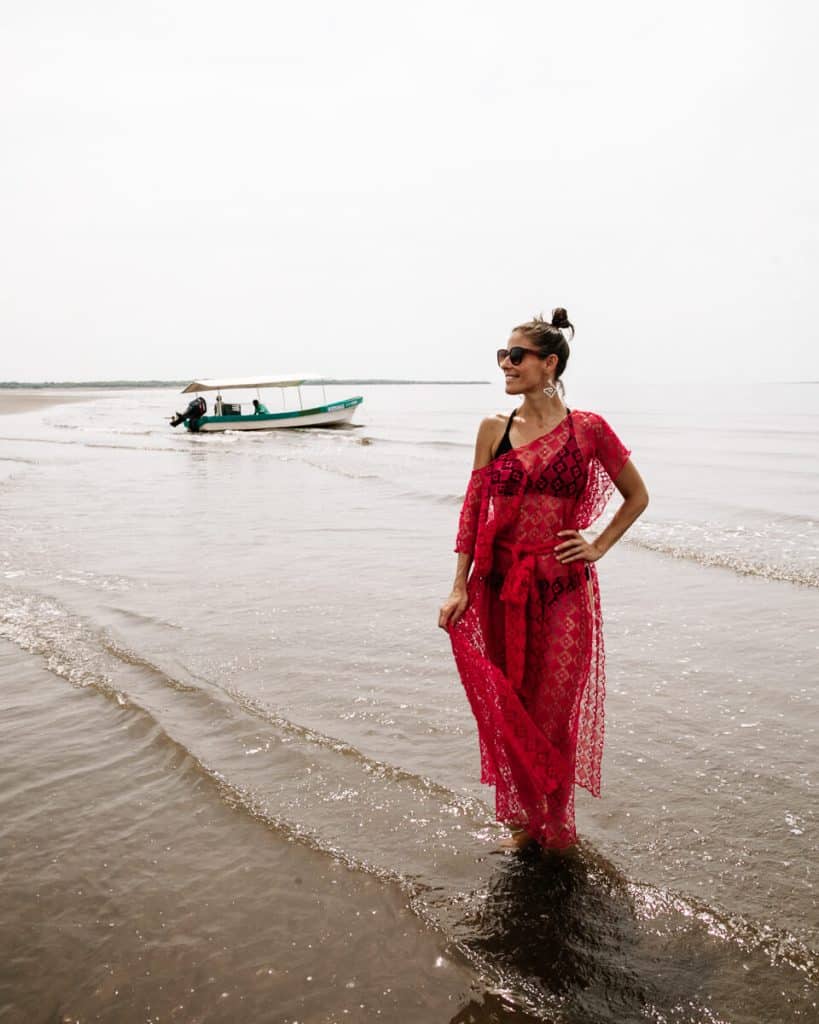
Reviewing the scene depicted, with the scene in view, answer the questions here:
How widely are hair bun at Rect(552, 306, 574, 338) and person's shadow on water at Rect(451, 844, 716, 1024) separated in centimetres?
221


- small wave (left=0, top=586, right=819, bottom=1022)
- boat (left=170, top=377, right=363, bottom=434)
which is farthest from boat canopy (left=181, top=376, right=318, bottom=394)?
small wave (left=0, top=586, right=819, bottom=1022)

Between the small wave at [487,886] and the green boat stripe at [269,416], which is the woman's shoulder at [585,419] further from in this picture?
the green boat stripe at [269,416]

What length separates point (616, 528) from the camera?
3.35m

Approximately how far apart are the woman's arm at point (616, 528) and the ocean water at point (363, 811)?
1357 millimetres

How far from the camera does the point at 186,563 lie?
9477 millimetres

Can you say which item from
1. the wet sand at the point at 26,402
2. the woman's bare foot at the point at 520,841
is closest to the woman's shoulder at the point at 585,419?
the woman's bare foot at the point at 520,841

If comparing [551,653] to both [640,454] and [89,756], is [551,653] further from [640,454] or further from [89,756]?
[640,454]

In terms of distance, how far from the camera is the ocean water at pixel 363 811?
2797mm

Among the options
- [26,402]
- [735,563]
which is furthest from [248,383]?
[26,402]

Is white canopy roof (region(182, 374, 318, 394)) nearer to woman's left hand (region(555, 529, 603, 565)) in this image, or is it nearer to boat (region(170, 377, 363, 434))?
boat (region(170, 377, 363, 434))

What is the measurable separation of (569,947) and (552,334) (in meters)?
2.25

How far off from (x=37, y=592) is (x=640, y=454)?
870 inches

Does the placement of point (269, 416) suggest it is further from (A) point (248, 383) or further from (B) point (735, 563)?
(B) point (735, 563)

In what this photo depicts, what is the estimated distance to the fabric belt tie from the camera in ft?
10.5
